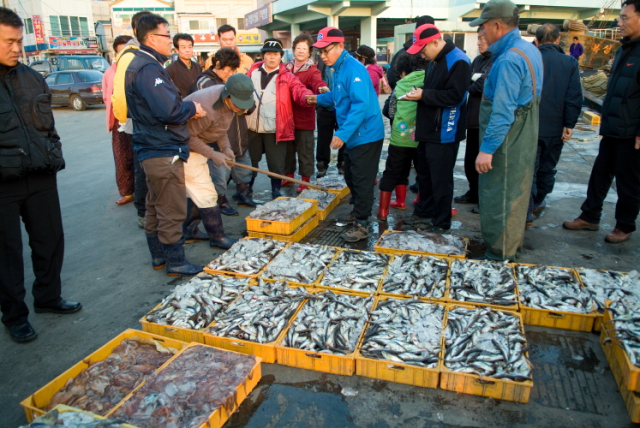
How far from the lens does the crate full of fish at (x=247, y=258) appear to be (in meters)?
4.37

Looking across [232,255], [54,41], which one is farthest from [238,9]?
[232,255]

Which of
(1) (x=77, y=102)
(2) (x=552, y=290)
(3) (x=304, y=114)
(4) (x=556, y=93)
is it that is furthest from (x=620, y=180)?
(1) (x=77, y=102)

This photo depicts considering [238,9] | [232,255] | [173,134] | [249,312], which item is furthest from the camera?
[238,9]

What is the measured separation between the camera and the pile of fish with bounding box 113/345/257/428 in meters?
2.60

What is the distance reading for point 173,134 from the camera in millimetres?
4270

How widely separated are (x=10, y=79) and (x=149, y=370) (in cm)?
242

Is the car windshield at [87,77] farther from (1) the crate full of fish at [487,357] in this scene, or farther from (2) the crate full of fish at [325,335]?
(1) the crate full of fish at [487,357]

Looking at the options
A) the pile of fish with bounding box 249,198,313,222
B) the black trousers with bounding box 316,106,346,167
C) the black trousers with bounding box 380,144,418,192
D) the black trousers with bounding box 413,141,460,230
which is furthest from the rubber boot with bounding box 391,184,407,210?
the black trousers with bounding box 316,106,346,167

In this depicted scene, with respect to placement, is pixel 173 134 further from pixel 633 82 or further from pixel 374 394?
pixel 633 82

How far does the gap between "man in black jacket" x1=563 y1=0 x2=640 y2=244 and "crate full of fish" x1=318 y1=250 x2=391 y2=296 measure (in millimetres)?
2882

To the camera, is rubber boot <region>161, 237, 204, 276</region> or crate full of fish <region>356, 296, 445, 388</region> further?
rubber boot <region>161, 237, 204, 276</region>

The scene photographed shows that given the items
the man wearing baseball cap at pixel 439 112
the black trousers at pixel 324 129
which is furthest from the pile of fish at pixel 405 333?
the black trousers at pixel 324 129

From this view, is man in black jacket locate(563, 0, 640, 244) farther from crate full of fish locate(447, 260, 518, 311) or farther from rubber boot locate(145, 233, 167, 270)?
rubber boot locate(145, 233, 167, 270)

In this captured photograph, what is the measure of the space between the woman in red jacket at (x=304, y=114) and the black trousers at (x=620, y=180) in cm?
381
